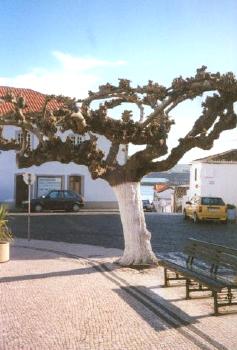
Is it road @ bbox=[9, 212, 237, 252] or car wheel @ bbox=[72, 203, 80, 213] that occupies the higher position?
car wheel @ bbox=[72, 203, 80, 213]

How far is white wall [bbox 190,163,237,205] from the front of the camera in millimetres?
41562

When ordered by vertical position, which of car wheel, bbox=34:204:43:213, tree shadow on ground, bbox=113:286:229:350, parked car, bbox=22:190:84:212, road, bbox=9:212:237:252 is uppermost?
parked car, bbox=22:190:84:212

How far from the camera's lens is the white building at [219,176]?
1638 inches

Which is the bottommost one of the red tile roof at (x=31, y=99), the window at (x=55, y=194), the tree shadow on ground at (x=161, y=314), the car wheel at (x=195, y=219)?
the tree shadow on ground at (x=161, y=314)

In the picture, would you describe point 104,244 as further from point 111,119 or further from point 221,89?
point 221,89

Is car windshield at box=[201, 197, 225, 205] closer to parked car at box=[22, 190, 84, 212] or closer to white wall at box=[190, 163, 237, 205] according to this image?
parked car at box=[22, 190, 84, 212]

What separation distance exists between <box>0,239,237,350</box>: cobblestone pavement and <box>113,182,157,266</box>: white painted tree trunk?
1.61 feet

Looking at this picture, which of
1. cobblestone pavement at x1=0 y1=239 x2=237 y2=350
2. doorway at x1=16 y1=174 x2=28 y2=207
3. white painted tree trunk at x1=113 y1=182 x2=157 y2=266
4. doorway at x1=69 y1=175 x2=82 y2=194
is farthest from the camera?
doorway at x1=69 y1=175 x2=82 y2=194

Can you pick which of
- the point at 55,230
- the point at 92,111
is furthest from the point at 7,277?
the point at 55,230

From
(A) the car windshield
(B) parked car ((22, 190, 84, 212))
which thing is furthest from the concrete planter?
(B) parked car ((22, 190, 84, 212))

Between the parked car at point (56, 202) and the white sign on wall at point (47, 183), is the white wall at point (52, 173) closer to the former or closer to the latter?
the white sign on wall at point (47, 183)

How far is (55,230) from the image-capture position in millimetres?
22828

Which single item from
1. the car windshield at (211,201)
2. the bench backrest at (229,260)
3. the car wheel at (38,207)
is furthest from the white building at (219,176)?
the bench backrest at (229,260)

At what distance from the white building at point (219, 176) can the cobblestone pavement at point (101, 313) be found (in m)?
30.2
